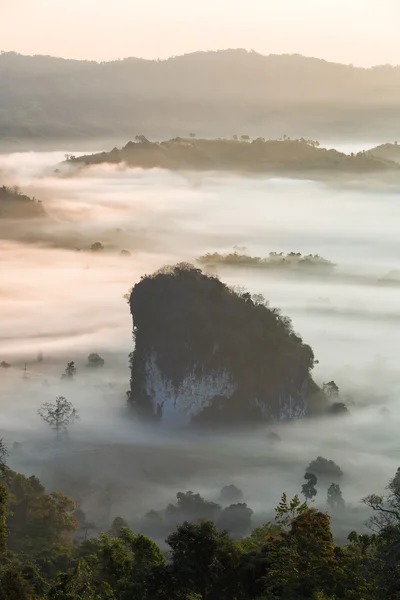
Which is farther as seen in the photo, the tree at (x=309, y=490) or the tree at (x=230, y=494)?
the tree at (x=230, y=494)

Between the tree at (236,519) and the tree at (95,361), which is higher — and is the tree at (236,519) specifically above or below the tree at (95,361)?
below

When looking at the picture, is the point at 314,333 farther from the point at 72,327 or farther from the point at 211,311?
the point at 211,311

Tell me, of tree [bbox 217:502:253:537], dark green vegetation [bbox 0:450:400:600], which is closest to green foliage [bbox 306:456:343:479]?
tree [bbox 217:502:253:537]

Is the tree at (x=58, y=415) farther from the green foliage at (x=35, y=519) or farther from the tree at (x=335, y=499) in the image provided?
the green foliage at (x=35, y=519)

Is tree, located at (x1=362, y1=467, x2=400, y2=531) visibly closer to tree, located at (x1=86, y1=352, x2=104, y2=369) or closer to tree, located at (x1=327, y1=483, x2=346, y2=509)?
tree, located at (x1=327, y1=483, x2=346, y2=509)

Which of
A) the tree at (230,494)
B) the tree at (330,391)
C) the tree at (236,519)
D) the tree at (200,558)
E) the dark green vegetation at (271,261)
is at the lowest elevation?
the tree at (230,494)

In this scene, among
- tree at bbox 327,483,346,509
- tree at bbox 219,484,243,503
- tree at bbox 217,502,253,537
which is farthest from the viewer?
tree at bbox 219,484,243,503

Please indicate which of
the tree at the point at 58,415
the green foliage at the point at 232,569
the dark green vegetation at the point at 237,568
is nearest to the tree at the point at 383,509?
the dark green vegetation at the point at 237,568
